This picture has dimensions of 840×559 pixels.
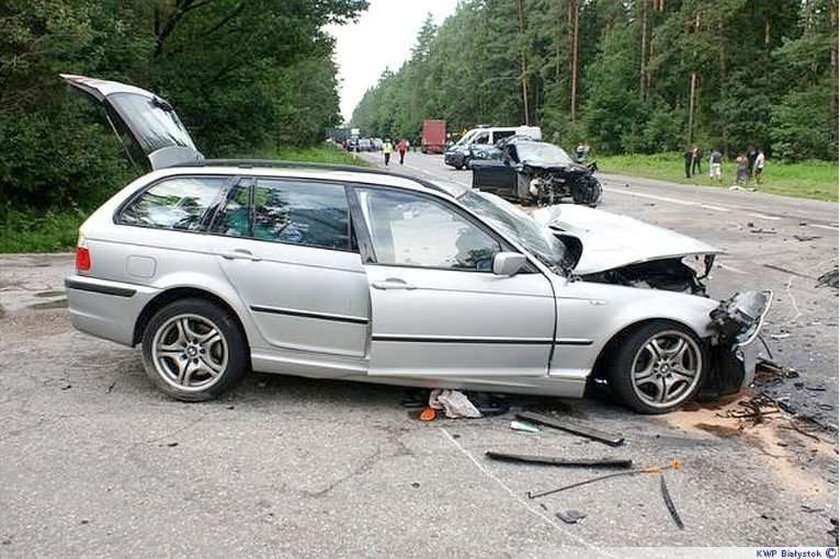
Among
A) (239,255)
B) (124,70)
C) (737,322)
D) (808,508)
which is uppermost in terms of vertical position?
(124,70)

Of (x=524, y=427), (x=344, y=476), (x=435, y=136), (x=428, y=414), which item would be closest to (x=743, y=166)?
(x=524, y=427)

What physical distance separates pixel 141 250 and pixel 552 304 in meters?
2.70

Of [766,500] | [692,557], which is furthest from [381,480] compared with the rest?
[766,500]

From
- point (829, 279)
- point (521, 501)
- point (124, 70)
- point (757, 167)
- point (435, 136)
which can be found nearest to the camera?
point (521, 501)

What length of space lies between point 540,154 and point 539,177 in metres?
1.24

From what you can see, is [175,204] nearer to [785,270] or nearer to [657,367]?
[657,367]

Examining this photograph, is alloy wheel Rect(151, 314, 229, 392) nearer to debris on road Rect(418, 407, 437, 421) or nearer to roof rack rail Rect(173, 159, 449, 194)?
roof rack rail Rect(173, 159, 449, 194)

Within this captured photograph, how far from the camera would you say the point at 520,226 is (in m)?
5.37

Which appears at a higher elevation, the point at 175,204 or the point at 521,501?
the point at 175,204

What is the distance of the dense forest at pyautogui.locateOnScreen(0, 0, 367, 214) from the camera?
42.1 feet

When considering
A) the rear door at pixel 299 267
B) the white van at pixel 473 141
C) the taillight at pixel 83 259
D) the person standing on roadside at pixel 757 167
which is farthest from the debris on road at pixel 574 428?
the white van at pixel 473 141

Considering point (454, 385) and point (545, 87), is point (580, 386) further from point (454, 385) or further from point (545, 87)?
point (545, 87)

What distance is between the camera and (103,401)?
4.94 metres

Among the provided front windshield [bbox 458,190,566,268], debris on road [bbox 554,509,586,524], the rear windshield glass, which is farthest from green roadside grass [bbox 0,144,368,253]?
debris on road [bbox 554,509,586,524]
